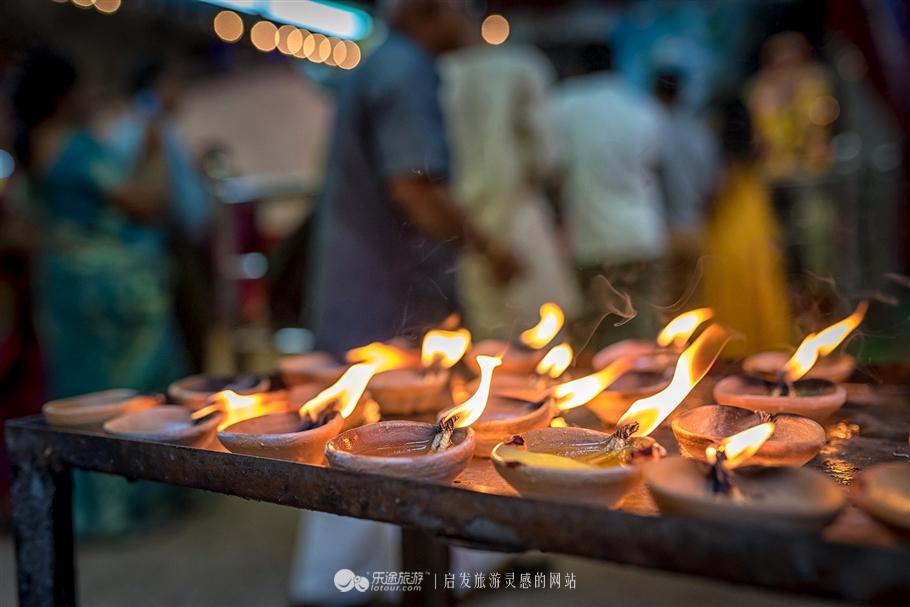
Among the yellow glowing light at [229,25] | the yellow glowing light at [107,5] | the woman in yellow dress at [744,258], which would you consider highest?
the yellow glowing light at [229,25]

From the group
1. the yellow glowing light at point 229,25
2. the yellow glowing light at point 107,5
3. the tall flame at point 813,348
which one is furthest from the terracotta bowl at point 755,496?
the yellow glowing light at point 229,25

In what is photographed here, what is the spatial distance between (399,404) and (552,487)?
675 mm

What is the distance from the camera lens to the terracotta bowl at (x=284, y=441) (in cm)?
119

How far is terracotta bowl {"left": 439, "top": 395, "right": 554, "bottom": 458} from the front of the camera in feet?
4.20

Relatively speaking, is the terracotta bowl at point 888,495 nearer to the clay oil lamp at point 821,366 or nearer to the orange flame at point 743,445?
the orange flame at point 743,445

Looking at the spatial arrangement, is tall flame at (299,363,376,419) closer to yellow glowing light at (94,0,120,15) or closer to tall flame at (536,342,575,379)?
tall flame at (536,342,575,379)

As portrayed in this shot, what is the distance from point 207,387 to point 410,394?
0.52 m

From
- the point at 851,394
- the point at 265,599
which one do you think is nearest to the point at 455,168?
the point at 265,599

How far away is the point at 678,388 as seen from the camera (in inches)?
51.0

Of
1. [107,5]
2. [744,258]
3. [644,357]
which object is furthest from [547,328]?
[107,5]

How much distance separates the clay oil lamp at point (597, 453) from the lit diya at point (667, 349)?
291mm

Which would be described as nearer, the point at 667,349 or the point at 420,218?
the point at 667,349

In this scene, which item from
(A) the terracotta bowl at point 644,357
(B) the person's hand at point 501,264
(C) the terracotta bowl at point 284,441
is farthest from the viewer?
(B) the person's hand at point 501,264

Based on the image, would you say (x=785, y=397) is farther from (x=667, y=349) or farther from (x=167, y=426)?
(x=167, y=426)
